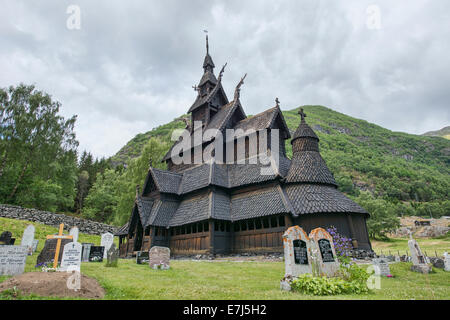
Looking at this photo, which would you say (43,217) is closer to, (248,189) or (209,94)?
(209,94)

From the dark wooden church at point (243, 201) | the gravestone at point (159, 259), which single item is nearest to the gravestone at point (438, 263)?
the dark wooden church at point (243, 201)

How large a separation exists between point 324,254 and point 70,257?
8.50 metres

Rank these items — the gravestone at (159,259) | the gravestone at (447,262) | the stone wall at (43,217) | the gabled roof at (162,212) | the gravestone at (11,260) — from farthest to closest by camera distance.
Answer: the stone wall at (43,217), the gabled roof at (162,212), the gravestone at (447,262), the gravestone at (159,259), the gravestone at (11,260)

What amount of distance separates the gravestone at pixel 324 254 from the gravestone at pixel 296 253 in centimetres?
22

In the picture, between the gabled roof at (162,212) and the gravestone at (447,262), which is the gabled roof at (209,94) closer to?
the gabled roof at (162,212)

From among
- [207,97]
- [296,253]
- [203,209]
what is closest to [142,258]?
[203,209]

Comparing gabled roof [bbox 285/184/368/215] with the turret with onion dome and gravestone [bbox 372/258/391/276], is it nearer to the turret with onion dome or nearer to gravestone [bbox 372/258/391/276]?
the turret with onion dome

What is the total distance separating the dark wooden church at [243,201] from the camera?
633 inches

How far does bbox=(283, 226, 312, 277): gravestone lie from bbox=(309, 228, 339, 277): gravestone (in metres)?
0.22

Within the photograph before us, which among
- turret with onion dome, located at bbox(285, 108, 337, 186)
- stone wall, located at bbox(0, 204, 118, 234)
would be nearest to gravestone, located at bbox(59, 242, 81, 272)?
turret with onion dome, located at bbox(285, 108, 337, 186)

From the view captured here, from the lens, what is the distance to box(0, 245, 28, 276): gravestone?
26.2ft

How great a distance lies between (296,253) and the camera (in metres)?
7.94

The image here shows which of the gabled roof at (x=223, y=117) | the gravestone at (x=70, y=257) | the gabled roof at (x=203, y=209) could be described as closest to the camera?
the gravestone at (x=70, y=257)
